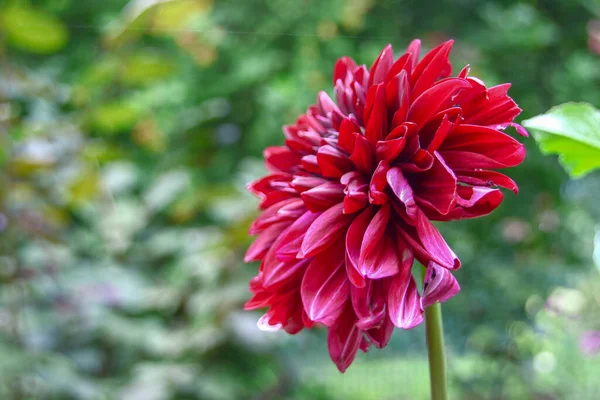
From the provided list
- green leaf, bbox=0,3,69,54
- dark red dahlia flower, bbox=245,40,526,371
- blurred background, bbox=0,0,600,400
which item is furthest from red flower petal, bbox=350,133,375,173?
green leaf, bbox=0,3,69,54

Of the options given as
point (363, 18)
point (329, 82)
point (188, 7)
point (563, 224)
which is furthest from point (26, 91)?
point (563, 224)

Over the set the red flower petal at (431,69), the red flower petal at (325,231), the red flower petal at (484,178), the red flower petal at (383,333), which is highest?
the red flower petal at (431,69)

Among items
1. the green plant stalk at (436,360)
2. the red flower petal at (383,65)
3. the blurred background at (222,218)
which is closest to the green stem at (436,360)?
the green plant stalk at (436,360)

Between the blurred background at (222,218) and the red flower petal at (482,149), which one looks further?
the blurred background at (222,218)

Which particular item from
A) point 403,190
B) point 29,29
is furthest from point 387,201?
point 29,29

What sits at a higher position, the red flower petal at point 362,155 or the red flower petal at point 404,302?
the red flower petal at point 362,155

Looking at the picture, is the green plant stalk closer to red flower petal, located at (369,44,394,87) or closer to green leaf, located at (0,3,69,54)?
red flower petal, located at (369,44,394,87)

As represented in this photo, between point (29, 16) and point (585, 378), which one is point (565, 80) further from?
point (29, 16)

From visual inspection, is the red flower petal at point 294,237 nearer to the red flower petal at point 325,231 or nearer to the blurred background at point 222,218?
the red flower petal at point 325,231
